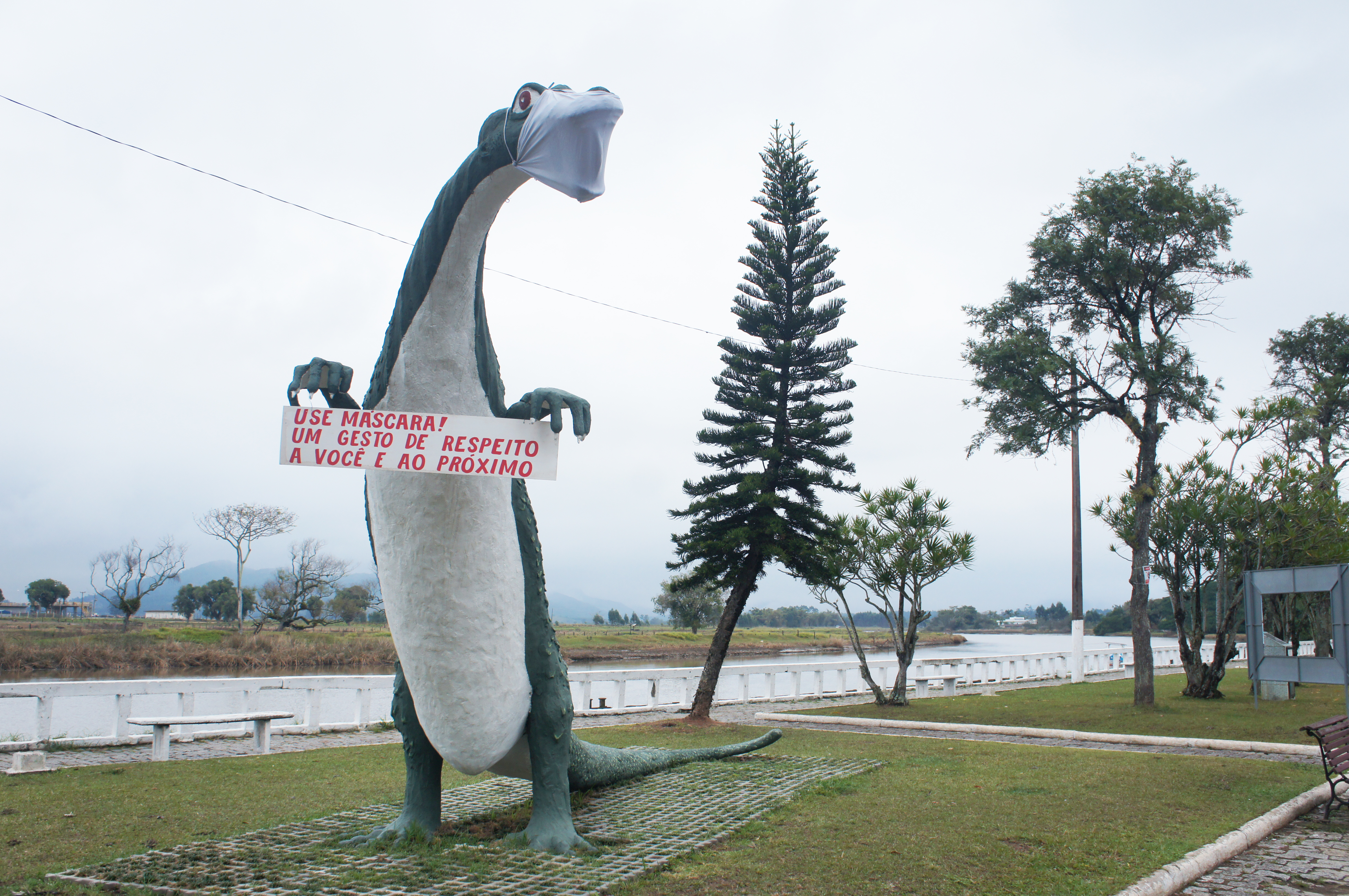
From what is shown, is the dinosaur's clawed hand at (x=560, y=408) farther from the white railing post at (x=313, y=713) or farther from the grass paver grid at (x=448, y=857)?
the white railing post at (x=313, y=713)

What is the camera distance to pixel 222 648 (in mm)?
25188

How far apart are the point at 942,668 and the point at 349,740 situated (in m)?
13.2

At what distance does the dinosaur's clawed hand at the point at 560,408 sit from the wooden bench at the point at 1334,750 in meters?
4.62

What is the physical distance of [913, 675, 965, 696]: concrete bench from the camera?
15273mm

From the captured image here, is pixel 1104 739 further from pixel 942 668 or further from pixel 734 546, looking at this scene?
pixel 942 668

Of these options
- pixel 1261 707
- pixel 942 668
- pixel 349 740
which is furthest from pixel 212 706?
pixel 1261 707

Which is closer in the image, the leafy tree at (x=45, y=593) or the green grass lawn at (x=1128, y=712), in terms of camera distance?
the green grass lawn at (x=1128, y=712)

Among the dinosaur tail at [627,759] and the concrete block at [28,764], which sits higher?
the dinosaur tail at [627,759]

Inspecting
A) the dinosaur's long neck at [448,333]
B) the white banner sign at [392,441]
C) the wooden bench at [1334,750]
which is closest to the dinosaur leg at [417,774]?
the white banner sign at [392,441]

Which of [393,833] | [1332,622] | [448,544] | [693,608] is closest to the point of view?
[448,544]

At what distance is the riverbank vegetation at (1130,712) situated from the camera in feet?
32.9

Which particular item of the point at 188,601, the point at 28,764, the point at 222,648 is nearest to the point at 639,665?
the point at 222,648

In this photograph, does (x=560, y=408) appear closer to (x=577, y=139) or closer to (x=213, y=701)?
(x=577, y=139)

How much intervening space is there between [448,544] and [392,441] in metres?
0.51
